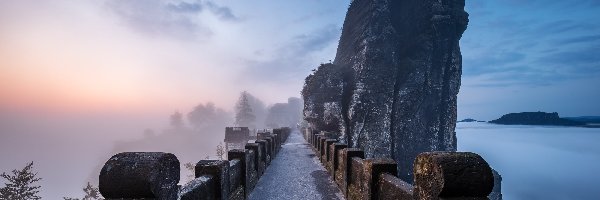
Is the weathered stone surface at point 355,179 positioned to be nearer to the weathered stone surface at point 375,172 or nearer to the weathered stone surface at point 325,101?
the weathered stone surface at point 375,172

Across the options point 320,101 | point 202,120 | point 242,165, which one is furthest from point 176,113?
point 242,165

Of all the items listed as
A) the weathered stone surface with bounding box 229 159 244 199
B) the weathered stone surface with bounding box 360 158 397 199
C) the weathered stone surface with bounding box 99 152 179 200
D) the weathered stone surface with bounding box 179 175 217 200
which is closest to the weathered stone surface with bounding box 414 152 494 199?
the weathered stone surface with bounding box 360 158 397 199

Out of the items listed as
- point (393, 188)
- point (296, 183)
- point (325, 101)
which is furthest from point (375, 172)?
point (325, 101)

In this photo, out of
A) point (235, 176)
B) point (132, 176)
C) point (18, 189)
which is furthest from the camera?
point (18, 189)

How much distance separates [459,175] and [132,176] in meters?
3.32

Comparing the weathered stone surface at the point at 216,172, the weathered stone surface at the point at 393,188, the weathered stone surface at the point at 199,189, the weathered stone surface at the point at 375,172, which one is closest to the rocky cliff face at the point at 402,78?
the weathered stone surface at the point at 216,172

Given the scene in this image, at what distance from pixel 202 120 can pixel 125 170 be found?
4471 inches

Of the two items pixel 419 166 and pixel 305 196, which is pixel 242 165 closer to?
pixel 305 196

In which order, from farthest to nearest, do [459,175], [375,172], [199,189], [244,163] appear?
[244,163], [375,172], [199,189], [459,175]

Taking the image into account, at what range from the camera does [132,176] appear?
3.07 metres

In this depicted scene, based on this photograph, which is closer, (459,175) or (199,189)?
(459,175)

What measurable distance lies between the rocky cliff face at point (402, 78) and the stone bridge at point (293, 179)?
2710cm

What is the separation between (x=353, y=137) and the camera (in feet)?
120

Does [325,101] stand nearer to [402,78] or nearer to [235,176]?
[402,78]
